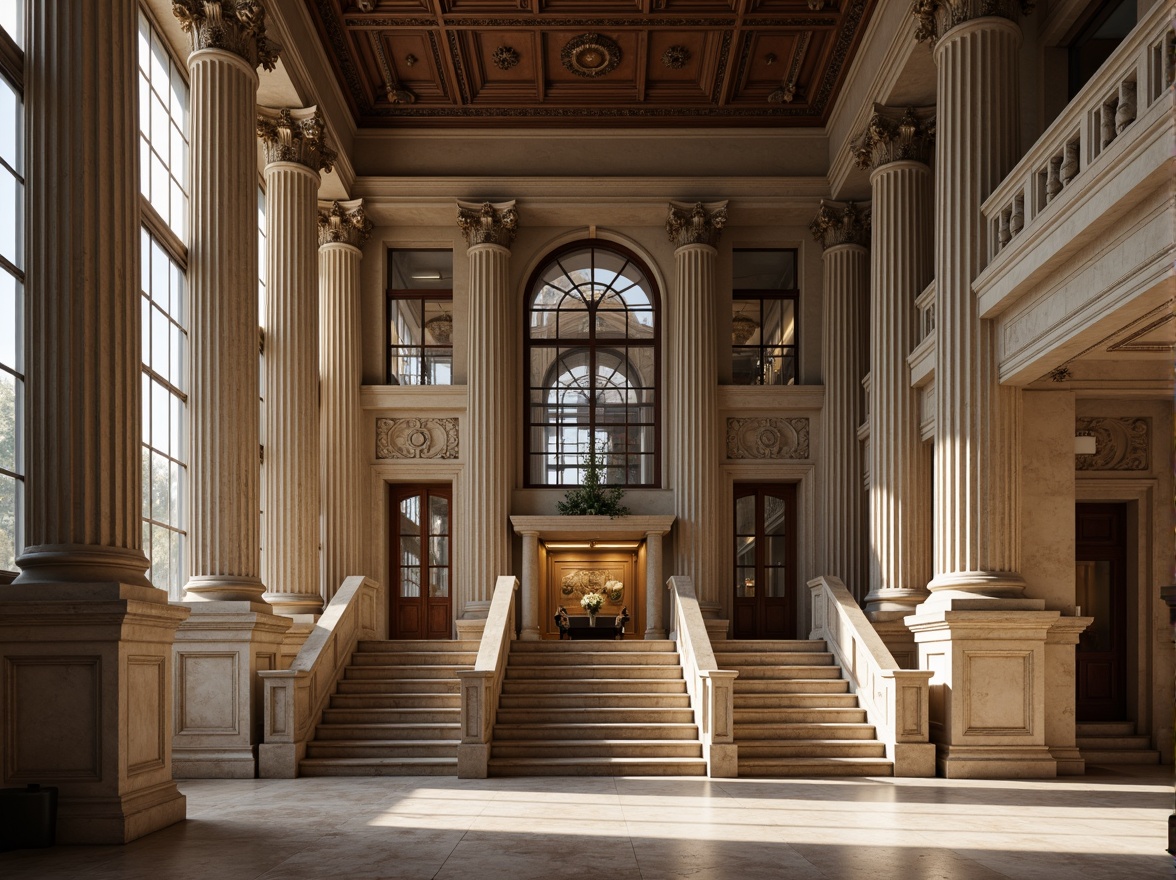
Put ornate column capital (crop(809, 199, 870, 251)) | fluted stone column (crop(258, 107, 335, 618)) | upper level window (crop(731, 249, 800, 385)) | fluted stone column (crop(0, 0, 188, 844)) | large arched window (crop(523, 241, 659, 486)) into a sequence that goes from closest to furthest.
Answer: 1. fluted stone column (crop(0, 0, 188, 844))
2. fluted stone column (crop(258, 107, 335, 618))
3. ornate column capital (crop(809, 199, 870, 251))
4. large arched window (crop(523, 241, 659, 486))
5. upper level window (crop(731, 249, 800, 385))

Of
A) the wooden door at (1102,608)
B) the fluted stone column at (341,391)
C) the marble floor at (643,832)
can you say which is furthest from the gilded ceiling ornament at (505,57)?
the marble floor at (643,832)

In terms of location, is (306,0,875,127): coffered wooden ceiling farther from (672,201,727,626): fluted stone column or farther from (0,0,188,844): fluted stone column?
(0,0,188,844): fluted stone column

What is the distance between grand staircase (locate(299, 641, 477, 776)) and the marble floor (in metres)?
0.55

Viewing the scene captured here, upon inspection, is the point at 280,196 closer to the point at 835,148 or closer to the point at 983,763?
the point at 835,148

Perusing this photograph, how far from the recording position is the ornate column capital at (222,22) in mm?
12570

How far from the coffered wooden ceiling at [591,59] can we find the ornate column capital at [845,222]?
1.50m

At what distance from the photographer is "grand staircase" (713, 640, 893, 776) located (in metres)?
12.1

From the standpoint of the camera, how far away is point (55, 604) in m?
7.64

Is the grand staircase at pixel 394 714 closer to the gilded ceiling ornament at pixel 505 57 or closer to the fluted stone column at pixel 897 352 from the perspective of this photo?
the fluted stone column at pixel 897 352

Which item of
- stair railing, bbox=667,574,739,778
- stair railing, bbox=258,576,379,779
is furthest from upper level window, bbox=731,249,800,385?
stair railing, bbox=258,576,379,779

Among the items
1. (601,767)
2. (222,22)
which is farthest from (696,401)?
(222,22)

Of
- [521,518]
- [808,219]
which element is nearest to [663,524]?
[521,518]

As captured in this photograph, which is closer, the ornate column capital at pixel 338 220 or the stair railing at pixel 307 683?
the stair railing at pixel 307 683

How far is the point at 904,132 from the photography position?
1608 cm
